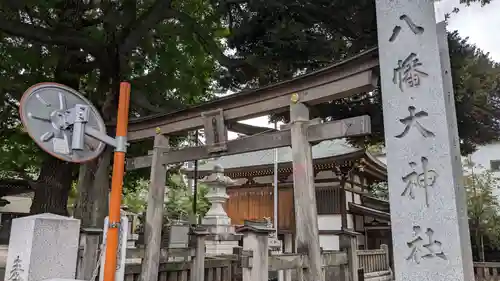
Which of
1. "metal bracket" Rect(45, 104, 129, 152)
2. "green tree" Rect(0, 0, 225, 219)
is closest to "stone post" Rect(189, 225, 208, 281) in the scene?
"green tree" Rect(0, 0, 225, 219)

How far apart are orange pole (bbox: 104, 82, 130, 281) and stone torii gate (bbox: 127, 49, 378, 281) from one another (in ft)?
7.99

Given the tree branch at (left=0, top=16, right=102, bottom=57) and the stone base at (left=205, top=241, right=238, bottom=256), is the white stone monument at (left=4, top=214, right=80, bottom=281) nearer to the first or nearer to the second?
the tree branch at (left=0, top=16, right=102, bottom=57)

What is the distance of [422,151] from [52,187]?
7.96 m

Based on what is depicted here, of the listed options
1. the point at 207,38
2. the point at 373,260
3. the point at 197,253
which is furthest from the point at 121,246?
the point at 373,260

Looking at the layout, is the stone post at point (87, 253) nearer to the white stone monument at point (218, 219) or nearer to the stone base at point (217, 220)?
the white stone monument at point (218, 219)

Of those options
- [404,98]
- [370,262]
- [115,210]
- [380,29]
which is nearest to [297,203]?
[404,98]

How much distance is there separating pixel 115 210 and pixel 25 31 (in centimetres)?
515

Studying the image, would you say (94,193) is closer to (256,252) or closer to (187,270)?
(187,270)

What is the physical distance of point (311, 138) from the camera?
4812 mm

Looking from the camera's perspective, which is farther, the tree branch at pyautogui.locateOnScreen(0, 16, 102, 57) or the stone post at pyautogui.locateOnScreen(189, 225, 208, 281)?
the stone post at pyautogui.locateOnScreen(189, 225, 208, 281)

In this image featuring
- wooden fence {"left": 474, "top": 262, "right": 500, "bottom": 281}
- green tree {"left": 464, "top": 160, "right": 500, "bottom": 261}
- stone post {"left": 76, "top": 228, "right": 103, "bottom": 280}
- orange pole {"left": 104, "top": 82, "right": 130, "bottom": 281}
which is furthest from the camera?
green tree {"left": 464, "top": 160, "right": 500, "bottom": 261}

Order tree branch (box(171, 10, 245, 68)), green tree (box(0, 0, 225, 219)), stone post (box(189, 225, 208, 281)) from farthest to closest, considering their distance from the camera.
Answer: tree branch (box(171, 10, 245, 68)) → green tree (box(0, 0, 225, 219)) → stone post (box(189, 225, 208, 281))

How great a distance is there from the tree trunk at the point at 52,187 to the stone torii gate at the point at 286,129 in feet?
9.61

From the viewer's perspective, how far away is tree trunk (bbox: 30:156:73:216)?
334 inches
